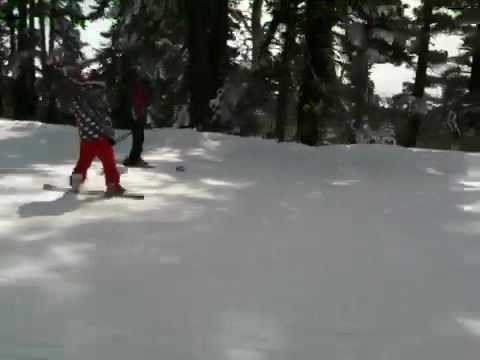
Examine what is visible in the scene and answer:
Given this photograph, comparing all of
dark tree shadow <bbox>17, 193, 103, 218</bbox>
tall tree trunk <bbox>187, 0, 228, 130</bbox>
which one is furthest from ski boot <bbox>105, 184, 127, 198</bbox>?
tall tree trunk <bbox>187, 0, 228, 130</bbox>

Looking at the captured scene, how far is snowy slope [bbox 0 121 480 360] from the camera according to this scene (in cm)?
313

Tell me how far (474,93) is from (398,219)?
16478 mm

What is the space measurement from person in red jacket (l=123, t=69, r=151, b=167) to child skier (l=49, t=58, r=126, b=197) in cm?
166

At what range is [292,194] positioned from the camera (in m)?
7.18

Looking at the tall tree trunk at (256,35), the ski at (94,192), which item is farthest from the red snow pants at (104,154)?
the tall tree trunk at (256,35)

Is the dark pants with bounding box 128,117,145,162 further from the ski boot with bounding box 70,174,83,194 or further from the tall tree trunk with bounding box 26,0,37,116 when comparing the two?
the tall tree trunk with bounding box 26,0,37,116

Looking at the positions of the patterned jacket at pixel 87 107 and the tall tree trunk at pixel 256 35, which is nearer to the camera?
the patterned jacket at pixel 87 107

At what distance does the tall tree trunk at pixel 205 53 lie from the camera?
1238cm

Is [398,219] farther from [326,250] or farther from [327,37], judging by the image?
[327,37]

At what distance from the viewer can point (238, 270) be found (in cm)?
420

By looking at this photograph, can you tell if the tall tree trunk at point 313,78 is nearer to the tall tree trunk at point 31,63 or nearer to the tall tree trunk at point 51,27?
the tall tree trunk at point 31,63

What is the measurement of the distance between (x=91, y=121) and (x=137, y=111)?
190cm

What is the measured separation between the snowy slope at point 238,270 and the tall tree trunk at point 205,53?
17.1ft

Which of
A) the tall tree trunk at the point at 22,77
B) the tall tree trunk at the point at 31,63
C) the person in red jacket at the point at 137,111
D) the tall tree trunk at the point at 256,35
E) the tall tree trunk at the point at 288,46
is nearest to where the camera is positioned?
the person in red jacket at the point at 137,111
